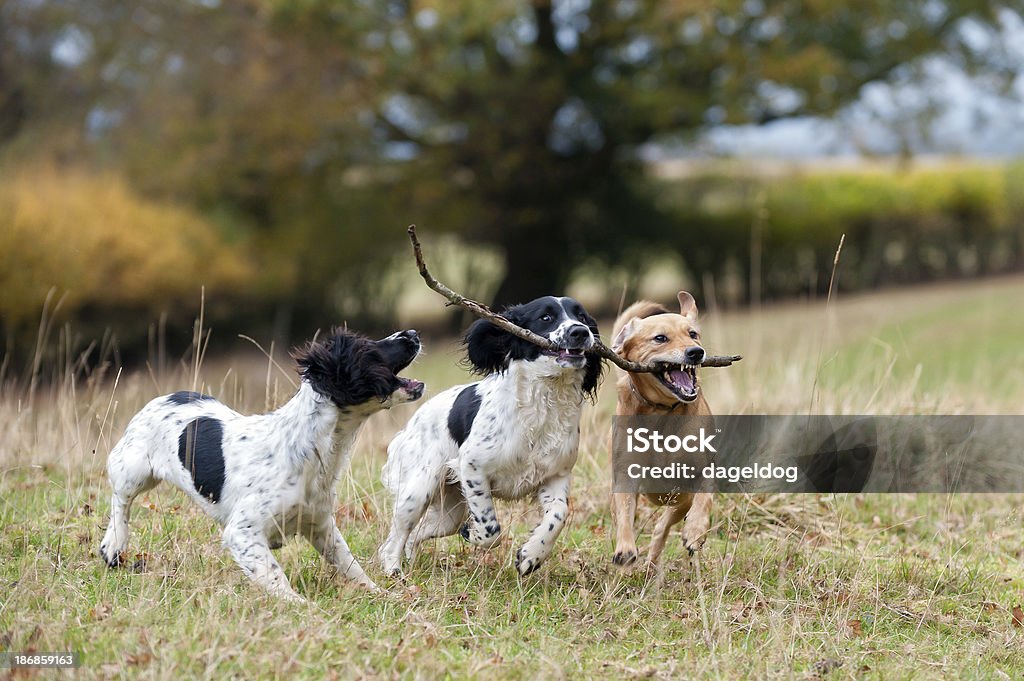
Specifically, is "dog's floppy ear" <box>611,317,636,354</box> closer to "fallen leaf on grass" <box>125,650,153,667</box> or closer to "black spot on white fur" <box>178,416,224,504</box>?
"black spot on white fur" <box>178,416,224,504</box>

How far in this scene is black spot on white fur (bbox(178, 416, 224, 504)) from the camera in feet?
16.3

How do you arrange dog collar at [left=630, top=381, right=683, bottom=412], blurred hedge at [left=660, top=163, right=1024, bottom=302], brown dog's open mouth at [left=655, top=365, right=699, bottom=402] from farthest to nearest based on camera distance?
blurred hedge at [left=660, top=163, right=1024, bottom=302]
dog collar at [left=630, top=381, right=683, bottom=412]
brown dog's open mouth at [left=655, top=365, right=699, bottom=402]

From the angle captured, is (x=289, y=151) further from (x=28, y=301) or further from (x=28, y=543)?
(x=28, y=543)

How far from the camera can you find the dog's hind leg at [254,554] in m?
4.68

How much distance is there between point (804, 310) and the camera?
21641 millimetres

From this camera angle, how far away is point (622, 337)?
5.73 metres

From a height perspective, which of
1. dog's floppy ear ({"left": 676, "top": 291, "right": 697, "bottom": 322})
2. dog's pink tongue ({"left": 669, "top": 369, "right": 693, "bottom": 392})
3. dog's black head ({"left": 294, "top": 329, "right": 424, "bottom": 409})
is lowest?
dog's pink tongue ({"left": 669, "top": 369, "right": 693, "bottom": 392})

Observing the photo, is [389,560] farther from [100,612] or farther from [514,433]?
[100,612]

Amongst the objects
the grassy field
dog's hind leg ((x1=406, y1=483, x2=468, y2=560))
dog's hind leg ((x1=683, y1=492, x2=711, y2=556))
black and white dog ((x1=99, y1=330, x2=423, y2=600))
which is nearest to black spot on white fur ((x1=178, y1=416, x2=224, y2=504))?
black and white dog ((x1=99, y1=330, x2=423, y2=600))

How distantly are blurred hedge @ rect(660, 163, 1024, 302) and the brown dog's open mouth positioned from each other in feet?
61.8

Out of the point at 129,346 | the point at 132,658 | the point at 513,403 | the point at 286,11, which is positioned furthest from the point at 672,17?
the point at 132,658

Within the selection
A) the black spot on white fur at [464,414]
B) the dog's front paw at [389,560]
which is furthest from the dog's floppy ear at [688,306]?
the dog's front paw at [389,560]

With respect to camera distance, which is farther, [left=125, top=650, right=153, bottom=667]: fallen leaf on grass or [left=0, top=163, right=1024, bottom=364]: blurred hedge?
[left=0, top=163, right=1024, bottom=364]: blurred hedge

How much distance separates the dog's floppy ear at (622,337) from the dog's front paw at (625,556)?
3.14 feet
